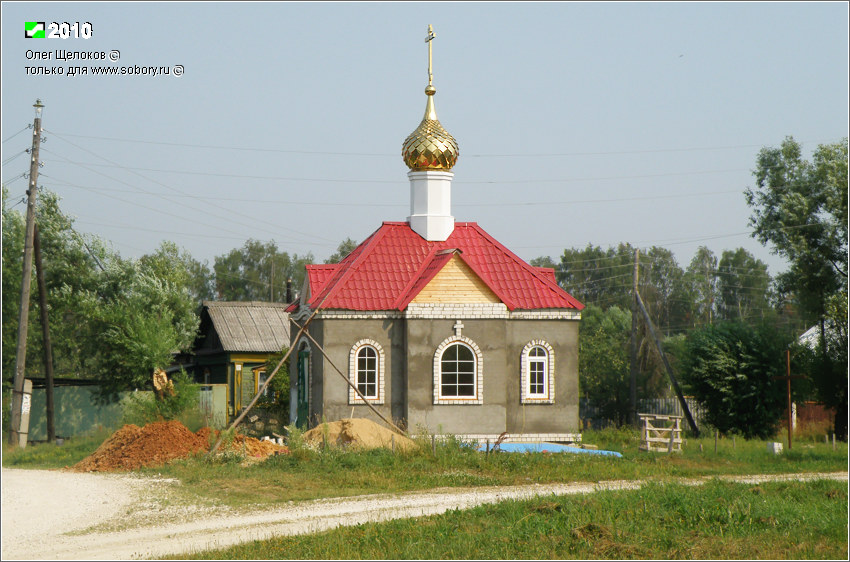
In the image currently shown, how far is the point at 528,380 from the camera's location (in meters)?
25.6

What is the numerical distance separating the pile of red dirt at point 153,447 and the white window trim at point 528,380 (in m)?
6.79

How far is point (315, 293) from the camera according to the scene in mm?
26312

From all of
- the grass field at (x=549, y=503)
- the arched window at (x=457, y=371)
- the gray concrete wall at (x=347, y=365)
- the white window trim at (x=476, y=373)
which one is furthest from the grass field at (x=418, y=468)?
the gray concrete wall at (x=347, y=365)

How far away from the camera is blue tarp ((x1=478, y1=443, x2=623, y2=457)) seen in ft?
74.1

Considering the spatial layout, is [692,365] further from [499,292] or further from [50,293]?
[50,293]

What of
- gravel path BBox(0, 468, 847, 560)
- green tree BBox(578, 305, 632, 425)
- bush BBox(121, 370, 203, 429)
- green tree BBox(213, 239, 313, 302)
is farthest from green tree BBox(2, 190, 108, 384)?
green tree BBox(213, 239, 313, 302)

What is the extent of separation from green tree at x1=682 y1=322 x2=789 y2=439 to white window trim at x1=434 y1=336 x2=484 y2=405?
903 cm

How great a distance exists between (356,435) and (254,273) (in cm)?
5828

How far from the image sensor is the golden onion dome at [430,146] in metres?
27.5

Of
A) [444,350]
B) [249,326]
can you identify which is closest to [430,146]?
[444,350]

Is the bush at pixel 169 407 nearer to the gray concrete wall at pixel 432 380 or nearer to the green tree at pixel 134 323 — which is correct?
the green tree at pixel 134 323

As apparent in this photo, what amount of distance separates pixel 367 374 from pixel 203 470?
686 centimetres

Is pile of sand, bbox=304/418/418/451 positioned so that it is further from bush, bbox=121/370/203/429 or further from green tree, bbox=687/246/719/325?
green tree, bbox=687/246/719/325

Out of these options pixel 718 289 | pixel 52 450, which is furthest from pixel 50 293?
pixel 718 289
